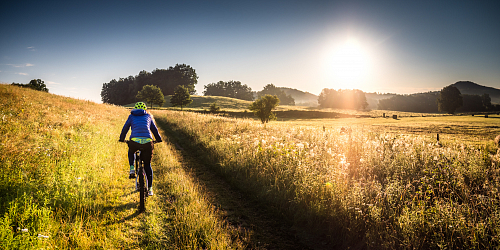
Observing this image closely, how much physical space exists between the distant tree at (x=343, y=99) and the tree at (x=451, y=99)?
44520mm

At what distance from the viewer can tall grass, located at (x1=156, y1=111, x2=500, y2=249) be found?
4.12 metres

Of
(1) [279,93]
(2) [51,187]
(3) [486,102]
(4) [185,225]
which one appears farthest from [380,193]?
(1) [279,93]

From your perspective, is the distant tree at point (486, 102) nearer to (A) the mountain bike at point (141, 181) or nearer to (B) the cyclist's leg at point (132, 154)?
(A) the mountain bike at point (141, 181)

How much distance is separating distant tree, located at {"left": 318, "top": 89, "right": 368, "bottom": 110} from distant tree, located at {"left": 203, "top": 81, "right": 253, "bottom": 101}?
5533 cm

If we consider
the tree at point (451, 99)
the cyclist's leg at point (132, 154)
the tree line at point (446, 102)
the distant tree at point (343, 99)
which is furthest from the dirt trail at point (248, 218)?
the distant tree at point (343, 99)

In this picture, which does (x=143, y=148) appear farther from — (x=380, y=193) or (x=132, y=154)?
(x=380, y=193)

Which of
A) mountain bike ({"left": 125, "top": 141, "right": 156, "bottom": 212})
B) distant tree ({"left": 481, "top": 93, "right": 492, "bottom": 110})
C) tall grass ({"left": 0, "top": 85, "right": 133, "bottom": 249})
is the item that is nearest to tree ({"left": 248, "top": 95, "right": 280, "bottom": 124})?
tall grass ({"left": 0, "top": 85, "right": 133, "bottom": 249})

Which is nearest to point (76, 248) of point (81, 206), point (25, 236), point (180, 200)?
point (25, 236)

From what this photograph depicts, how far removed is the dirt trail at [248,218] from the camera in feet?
15.7

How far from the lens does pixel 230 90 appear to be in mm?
159375

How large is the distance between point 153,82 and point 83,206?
13816cm

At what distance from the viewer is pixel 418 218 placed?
4.31 metres

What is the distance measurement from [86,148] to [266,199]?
7831mm

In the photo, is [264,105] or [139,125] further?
[264,105]
